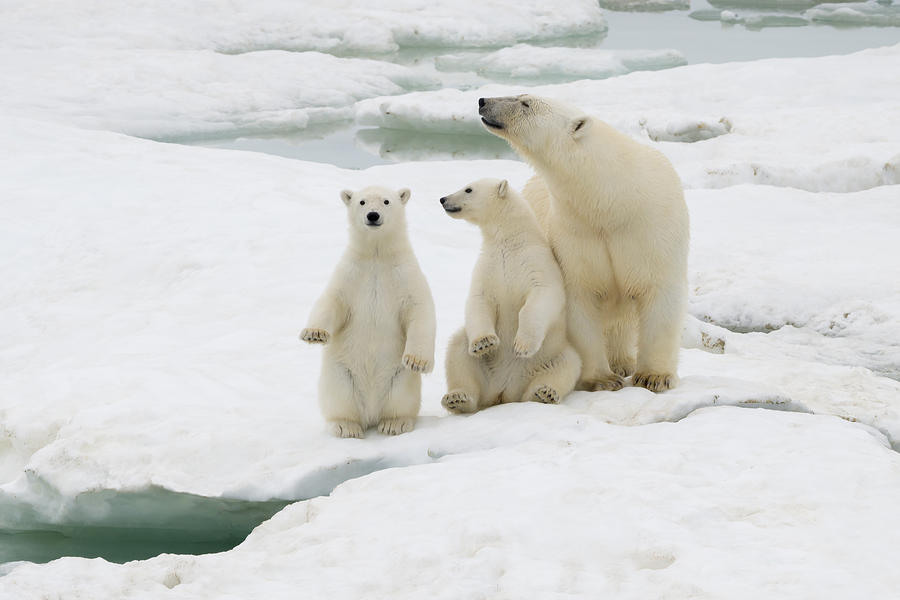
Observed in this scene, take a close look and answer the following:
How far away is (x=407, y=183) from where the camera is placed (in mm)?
11375

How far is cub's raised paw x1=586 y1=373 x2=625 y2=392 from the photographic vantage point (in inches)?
191

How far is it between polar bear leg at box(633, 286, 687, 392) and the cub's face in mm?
1206

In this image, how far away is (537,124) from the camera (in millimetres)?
4719

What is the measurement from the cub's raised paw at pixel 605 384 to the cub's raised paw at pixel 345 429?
1.12 m

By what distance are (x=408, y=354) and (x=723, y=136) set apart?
32.5ft

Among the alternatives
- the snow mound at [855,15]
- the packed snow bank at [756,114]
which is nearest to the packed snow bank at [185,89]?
the packed snow bank at [756,114]

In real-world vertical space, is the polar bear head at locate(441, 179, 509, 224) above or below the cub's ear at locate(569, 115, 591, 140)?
below

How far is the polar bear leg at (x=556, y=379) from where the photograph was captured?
15.1 ft

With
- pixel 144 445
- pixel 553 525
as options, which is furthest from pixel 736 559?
pixel 144 445

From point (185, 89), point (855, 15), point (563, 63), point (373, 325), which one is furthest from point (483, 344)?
point (855, 15)

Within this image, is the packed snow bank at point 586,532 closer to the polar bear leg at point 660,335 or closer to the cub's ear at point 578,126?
the polar bear leg at point 660,335

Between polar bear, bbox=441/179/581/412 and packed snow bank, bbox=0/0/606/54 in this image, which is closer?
polar bear, bbox=441/179/581/412

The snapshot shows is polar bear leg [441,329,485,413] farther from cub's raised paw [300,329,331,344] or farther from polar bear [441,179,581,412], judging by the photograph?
cub's raised paw [300,329,331,344]

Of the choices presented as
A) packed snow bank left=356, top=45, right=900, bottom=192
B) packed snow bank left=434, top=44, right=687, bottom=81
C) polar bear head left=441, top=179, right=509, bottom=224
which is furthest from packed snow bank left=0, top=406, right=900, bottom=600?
packed snow bank left=434, top=44, right=687, bottom=81
